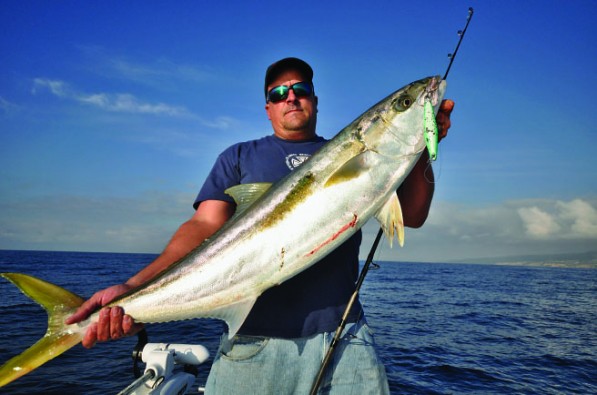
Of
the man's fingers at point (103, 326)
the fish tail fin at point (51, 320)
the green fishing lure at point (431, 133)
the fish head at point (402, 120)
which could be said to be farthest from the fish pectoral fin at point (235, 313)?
the green fishing lure at point (431, 133)

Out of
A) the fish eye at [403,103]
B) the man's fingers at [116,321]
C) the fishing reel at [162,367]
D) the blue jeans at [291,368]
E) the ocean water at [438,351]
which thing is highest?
the fish eye at [403,103]

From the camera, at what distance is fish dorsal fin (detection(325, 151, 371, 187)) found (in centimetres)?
290

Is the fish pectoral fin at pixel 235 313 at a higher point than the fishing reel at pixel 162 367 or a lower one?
higher

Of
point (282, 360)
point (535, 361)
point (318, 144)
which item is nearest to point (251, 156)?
point (318, 144)

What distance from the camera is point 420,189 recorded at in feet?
10.9

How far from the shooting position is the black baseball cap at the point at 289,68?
160 inches

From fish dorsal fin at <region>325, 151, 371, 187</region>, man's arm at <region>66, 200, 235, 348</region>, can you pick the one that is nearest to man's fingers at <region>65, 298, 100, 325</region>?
man's arm at <region>66, 200, 235, 348</region>

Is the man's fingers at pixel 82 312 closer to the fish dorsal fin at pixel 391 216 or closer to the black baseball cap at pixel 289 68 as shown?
the fish dorsal fin at pixel 391 216

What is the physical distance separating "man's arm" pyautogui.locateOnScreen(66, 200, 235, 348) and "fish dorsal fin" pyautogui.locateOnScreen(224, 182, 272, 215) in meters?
0.37

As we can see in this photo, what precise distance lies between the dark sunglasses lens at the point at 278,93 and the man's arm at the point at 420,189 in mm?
1542

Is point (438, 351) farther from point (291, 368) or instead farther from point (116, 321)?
point (116, 321)

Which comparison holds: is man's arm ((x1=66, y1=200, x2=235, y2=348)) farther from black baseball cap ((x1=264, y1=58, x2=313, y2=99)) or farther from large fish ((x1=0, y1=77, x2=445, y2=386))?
black baseball cap ((x1=264, y1=58, x2=313, y2=99))

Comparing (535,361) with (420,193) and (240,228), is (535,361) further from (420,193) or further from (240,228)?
(240,228)

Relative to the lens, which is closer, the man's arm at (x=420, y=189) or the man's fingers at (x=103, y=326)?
the man's fingers at (x=103, y=326)
